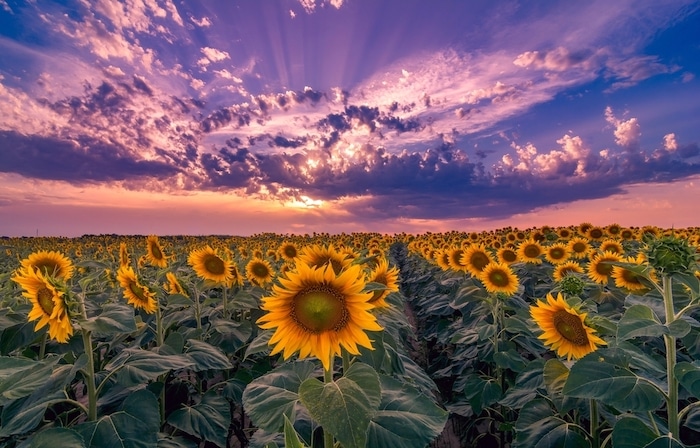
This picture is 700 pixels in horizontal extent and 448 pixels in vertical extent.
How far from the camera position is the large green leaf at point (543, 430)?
132 inches

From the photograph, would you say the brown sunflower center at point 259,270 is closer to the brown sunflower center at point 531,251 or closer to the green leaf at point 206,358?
the green leaf at point 206,358

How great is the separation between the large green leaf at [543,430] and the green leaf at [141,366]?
2.52 meters

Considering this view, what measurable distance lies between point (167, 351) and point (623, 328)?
10.6 feet

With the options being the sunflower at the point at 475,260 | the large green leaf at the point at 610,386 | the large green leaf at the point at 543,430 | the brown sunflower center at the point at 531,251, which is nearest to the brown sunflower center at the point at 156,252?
the sunflower at the point at 475,260

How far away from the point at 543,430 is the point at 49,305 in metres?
3.69

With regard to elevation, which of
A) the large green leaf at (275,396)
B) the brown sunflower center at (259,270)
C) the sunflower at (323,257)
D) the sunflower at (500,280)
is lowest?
the large green leaf at (275,396)

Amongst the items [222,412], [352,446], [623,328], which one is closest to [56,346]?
[222,412]

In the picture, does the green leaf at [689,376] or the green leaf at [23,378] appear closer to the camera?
the green leaf at [689,376]

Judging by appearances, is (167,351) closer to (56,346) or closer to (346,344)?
(56,346)

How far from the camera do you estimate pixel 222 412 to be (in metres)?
4.04

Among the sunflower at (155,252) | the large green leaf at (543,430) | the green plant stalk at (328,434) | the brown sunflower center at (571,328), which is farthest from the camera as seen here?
the sunflower at (155,252)

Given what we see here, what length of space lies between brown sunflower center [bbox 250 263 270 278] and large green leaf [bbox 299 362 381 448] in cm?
499

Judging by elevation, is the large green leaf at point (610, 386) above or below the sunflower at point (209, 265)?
below

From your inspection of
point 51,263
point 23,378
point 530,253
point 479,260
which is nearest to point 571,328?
point 23,378
